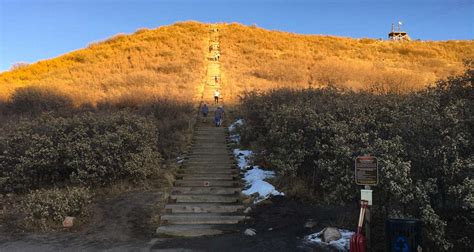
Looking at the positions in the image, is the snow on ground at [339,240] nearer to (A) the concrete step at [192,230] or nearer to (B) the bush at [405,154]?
(B) the bush at [405,154]

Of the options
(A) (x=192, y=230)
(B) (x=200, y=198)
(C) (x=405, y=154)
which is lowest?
(A) (x=192, y=230)

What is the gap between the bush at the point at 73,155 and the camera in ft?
42.0

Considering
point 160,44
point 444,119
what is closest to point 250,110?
point 444,119

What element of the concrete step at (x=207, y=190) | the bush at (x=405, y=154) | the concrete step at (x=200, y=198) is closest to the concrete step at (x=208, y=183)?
the concrete step at (x=207, y=190)

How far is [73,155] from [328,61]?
28723mm

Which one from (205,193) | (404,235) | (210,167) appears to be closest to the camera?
(404,235)

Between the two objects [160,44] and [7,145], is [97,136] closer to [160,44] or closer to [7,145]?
[7,145]

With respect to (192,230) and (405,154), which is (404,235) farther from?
(192,230)

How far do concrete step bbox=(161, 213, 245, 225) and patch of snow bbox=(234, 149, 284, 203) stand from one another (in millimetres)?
1260

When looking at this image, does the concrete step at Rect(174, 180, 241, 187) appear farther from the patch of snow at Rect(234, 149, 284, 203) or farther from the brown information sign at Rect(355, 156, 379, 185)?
the brown information sign at Rect(355, 156, 379, 185)

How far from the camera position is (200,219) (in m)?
10.8

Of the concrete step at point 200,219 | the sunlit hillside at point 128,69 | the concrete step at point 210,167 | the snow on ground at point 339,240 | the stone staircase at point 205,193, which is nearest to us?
the snow on ground at point 339,240

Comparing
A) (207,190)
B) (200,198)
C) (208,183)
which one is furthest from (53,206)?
(208,183)

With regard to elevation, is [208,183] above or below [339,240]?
above
